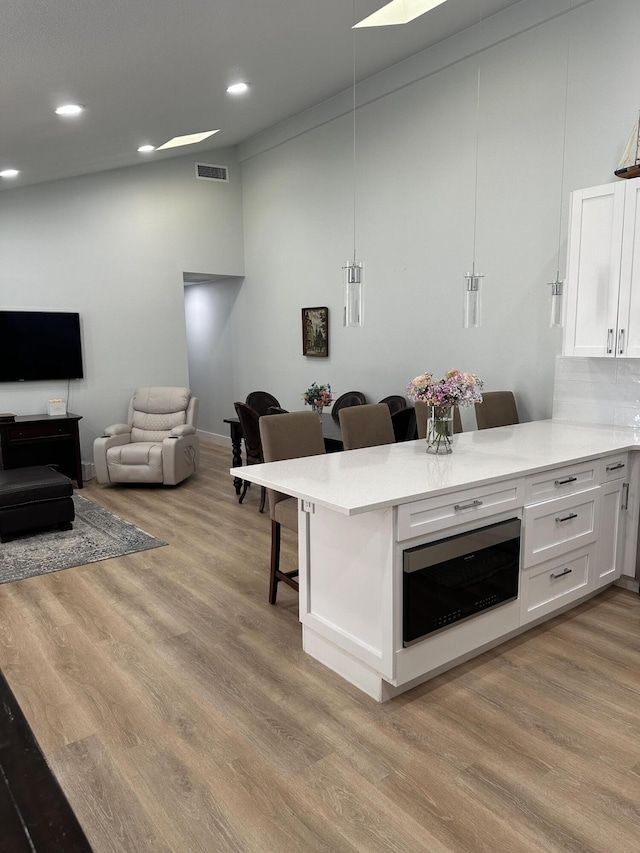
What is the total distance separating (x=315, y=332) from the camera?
23.0 ft

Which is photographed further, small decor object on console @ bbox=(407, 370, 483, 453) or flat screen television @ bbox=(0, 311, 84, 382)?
flat screen television @ bbox=(0, 311, 84, 382)

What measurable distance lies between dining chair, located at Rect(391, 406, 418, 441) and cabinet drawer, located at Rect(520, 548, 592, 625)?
1.95 metres

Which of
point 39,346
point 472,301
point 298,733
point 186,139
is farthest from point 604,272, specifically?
point 39,346

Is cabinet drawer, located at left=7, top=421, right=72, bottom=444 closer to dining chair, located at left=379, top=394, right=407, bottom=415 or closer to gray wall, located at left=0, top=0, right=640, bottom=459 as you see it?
gray wall, located at left=0, top=0, right=640, bottom=459

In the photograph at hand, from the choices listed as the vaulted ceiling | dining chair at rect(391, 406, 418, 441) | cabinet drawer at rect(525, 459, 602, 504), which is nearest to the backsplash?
cabinet drawer at rect(525, 459, 602, 504)

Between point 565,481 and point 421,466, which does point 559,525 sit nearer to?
point 565,481

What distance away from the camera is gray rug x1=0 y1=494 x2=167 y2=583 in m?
4.13

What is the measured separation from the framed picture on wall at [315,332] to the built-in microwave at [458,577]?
4.40 m

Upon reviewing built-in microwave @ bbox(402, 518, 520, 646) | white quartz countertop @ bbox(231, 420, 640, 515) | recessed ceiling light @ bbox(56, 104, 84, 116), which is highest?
recessed ceiling light @ bbox(56, 104, 84, 116)

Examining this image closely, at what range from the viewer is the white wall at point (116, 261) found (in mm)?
6332

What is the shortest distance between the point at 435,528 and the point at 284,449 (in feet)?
3.90

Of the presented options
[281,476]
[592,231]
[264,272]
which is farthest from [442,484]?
[264,272]

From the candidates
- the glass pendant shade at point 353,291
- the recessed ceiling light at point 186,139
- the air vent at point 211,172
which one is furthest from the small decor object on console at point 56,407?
the glass pendant shade at point 353,291

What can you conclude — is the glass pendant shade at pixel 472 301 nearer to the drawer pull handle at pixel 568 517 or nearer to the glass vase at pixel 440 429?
the glass vase at pixel 440 429
